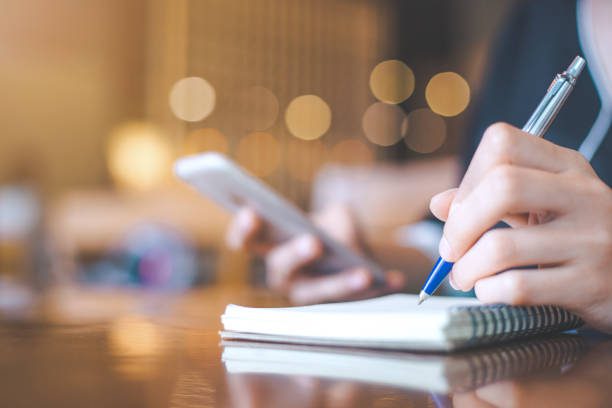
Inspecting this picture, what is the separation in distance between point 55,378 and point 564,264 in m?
0.26

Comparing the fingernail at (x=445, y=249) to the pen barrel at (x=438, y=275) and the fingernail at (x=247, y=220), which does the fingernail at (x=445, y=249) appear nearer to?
the pen barrel at (x=438, y=275)

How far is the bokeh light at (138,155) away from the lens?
5.25 metres

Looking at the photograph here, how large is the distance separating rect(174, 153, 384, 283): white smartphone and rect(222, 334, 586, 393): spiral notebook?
10.5 inches

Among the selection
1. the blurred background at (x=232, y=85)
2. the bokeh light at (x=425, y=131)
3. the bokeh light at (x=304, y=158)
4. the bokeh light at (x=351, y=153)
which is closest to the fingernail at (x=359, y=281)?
the blurred background at (x=232, y=85)

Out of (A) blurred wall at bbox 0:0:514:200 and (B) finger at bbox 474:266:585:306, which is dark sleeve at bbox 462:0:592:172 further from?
(A) blurred wall at bbox 0:0:514:200

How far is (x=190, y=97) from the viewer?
204 inches

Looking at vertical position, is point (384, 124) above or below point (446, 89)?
below

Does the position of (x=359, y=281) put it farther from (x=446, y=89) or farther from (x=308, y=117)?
(x=308, y=117)

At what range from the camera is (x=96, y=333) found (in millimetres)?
448

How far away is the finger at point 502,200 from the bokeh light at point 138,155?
4.93 metres

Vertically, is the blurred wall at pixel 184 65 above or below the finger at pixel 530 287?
below

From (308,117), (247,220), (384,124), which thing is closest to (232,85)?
(308,117)

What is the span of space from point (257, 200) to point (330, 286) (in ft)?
0.56

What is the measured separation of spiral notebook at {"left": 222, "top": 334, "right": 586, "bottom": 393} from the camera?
0.90ft
